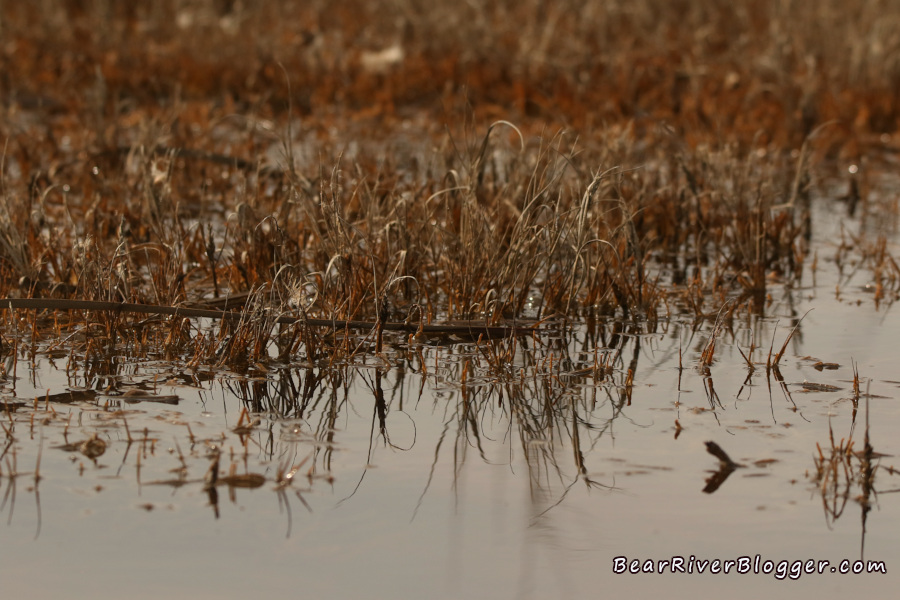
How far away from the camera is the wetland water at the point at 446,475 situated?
8.36 ft

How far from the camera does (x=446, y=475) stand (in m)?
3.04

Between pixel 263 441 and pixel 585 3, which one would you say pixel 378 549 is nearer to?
pixel 263 441

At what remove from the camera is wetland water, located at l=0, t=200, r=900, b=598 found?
8.36 ft

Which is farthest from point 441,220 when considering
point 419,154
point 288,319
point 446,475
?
point 419,154

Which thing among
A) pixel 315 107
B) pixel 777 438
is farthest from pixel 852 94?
pixel 777 438

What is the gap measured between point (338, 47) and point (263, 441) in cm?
965

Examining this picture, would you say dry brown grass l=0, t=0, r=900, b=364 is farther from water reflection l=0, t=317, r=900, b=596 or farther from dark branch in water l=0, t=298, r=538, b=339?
water reflection l=0, t=317, r=900, b=596

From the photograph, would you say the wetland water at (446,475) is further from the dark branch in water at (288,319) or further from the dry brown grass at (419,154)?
the dry brown grass at (419,154)

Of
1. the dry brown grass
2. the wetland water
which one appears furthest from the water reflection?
the dry brown grass

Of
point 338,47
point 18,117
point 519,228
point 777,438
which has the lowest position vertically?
point 777,438

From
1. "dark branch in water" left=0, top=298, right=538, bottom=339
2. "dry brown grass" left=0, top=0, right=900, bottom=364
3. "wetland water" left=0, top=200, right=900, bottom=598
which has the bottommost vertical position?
"wetland water" left=0, top=200, right=900, bottom=598

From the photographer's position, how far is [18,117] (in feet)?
32.5

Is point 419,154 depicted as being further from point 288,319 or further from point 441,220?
point 288,319

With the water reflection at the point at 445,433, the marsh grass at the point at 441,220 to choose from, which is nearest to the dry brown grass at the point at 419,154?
the marsh grass at the point at 441,220
